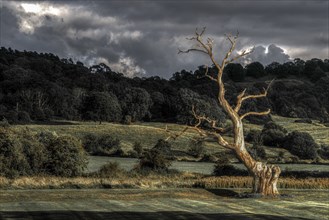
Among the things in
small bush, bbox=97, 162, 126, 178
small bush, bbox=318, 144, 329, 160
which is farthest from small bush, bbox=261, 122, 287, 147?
small bush, bbox=97, 162, 126, 178

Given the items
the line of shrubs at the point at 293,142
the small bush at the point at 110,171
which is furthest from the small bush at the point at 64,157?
the line of shrubs at the point at 293,142

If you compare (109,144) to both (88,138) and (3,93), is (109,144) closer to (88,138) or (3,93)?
(88,138)

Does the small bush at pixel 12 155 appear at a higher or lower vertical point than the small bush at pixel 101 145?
lower

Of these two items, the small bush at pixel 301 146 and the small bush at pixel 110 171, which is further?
the small bush at pixel 301 146

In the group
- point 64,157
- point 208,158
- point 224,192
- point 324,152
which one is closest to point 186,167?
point 208,158

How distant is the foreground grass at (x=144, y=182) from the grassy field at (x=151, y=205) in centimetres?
263

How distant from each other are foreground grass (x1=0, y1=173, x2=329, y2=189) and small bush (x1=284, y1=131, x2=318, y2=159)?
45.9 m

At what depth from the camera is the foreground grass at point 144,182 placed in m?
39.6

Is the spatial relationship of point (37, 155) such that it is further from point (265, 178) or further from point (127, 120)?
point (127, 120)

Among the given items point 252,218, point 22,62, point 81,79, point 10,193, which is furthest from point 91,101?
point 252,218

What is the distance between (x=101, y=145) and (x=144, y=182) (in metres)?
37.2

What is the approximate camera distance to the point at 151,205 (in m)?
29.6

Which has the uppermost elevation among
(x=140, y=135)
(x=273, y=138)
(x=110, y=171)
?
(x=273, y=138)

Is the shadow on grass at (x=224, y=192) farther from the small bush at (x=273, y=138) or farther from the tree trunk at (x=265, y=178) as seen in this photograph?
the small bush at (x=273, y=138)
